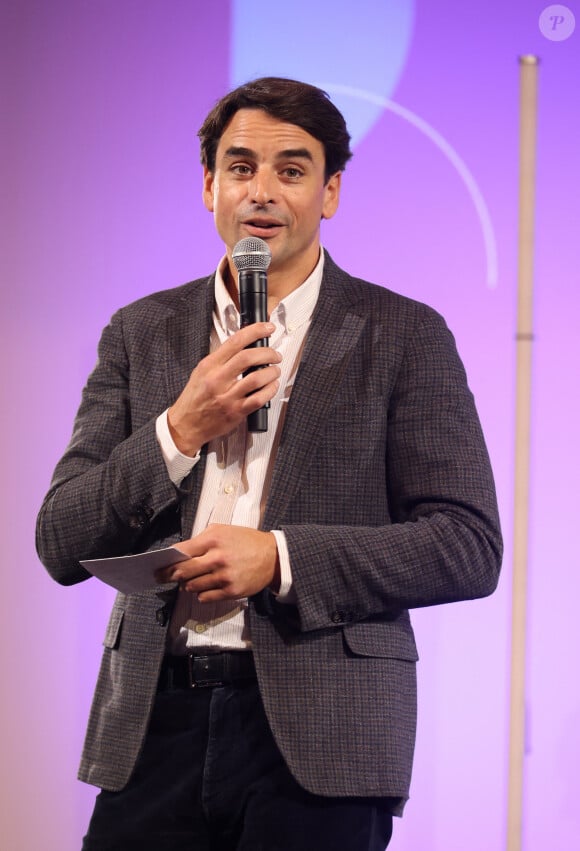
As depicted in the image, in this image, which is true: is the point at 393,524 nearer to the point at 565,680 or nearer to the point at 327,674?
the point at 327,674

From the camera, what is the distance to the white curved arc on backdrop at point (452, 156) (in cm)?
269

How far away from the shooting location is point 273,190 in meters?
1.91

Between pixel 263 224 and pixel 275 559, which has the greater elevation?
pixel 263 224

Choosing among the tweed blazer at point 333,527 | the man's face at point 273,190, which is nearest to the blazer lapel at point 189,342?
the tweed blazer at point 333,527

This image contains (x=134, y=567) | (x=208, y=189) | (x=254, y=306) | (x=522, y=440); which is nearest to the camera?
(x=134, y=567)

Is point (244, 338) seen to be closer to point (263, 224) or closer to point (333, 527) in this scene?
point (333, 527)

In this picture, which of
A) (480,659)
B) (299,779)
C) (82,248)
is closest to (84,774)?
(299,779)

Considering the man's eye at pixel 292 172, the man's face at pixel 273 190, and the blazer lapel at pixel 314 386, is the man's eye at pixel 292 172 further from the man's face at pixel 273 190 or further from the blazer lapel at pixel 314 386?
the blazer lapel at pixel 314 386

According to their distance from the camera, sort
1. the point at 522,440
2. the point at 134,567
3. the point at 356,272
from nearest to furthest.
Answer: the point at 134,567 < the point at 522,440 < the point at 356,272

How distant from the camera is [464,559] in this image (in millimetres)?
1637

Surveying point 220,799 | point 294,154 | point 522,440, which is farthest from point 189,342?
point 522,440

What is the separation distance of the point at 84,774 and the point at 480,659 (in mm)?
1271

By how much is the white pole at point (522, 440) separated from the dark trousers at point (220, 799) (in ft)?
3.27

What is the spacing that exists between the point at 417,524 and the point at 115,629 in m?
0.54
